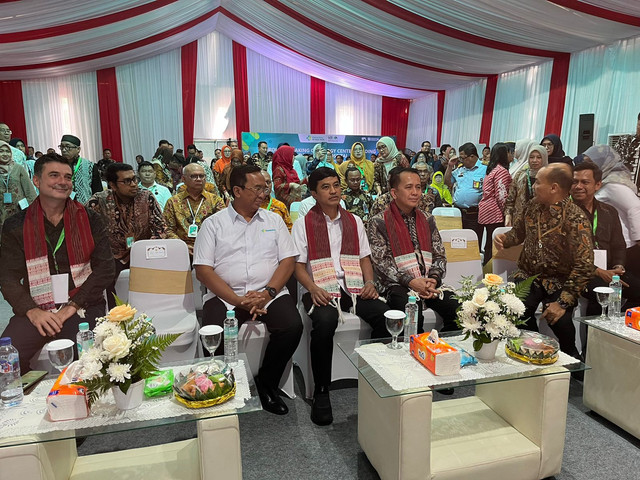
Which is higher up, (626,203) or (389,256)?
(626,203)

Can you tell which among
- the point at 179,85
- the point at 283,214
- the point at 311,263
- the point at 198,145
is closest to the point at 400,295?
the point at 311,263

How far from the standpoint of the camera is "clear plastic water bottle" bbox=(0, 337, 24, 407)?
162 cm

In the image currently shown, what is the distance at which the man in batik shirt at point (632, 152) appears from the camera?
Result: 4.25m

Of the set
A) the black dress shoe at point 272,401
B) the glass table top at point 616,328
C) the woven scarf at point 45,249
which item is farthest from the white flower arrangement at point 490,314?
the woven scarf at point 45,249

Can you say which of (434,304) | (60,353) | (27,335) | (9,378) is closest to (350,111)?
(434,304)

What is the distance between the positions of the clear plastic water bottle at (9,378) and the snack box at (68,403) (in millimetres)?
201

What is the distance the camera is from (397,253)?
2.96 meters

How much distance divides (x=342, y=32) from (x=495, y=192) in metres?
6.66

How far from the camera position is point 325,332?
2.53 meters

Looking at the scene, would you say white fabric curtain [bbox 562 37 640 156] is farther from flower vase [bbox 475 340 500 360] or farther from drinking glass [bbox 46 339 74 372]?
drinking glass [bbox 46 339 74 372]

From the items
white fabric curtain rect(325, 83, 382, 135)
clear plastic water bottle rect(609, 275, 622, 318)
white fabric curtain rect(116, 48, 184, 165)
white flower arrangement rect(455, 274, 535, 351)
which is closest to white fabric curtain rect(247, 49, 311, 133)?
white fabric curtain rect(325, 83, 382, 135)

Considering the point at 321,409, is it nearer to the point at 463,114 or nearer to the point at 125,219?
the point at 125,219

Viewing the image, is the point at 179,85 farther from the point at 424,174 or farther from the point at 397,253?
the point at 397,253

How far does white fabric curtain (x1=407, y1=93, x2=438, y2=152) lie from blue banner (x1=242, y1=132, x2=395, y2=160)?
1.75m
